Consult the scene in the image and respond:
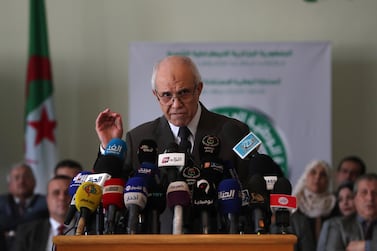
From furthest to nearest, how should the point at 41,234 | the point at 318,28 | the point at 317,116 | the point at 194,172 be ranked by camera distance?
1. the point at 318,28
2. the point at 317,116
3. the point at 41,234
4. the point at 194,172

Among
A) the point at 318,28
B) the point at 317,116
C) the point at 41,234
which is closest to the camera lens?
the point at 41,234

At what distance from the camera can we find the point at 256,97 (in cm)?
802

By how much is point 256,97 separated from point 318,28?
1.16 metres

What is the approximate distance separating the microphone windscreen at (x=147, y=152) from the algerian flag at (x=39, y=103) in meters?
5.28

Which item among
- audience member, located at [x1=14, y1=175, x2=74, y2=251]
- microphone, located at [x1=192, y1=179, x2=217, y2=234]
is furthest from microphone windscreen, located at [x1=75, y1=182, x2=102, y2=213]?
audience member, located at [x1=14, y1=175, x2=74, y2=251]

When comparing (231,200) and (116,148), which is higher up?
(116,148)

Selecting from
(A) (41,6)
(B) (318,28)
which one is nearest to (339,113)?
(B) (318,28)

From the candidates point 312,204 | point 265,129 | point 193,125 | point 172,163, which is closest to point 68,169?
point 312,204

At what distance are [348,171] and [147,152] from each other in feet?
15.9

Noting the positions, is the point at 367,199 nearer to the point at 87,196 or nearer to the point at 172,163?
the point at 172,163

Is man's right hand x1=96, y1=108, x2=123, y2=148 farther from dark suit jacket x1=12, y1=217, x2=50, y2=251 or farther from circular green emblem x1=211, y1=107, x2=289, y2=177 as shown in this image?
circular green emblem x1=211, y1=107, x2=289, y2=177

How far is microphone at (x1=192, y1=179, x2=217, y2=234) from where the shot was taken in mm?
2682

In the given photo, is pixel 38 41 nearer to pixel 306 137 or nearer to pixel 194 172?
pixel 306 137

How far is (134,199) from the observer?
8.71 ft
